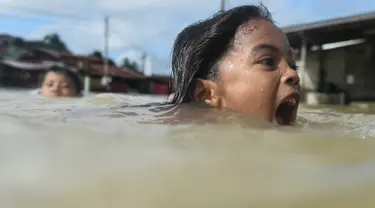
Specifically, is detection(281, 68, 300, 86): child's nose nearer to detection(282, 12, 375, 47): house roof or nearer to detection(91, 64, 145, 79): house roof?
detection(282, 12, 375, 47): house roof

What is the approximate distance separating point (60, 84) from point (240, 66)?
15.5 ft

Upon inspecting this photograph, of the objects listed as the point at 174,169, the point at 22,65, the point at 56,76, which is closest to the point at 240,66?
the point at 174,169

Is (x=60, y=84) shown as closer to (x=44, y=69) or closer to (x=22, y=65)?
(x=44, y=69)

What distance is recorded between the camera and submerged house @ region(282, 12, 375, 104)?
14.8 metres

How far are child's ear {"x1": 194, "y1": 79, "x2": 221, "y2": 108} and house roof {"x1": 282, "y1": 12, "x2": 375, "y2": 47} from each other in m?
9.82

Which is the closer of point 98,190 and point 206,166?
point 98,190

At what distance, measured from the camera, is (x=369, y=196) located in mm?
1009

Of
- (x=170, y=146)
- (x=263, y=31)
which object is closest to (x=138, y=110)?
(x=263, y=31)

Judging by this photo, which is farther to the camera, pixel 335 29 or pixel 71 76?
pixel 335 29

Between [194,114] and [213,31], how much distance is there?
1.87ft

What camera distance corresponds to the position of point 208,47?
93.0 inches

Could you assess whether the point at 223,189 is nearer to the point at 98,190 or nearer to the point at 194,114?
the point at 98,190

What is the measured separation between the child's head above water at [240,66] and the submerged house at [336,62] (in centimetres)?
1197

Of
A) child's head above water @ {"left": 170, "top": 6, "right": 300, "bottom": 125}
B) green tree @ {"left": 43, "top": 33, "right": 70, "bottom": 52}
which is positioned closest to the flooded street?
child's head above water @ {"left": 170, "top": 6, "right": 300, "bottom": 125}
